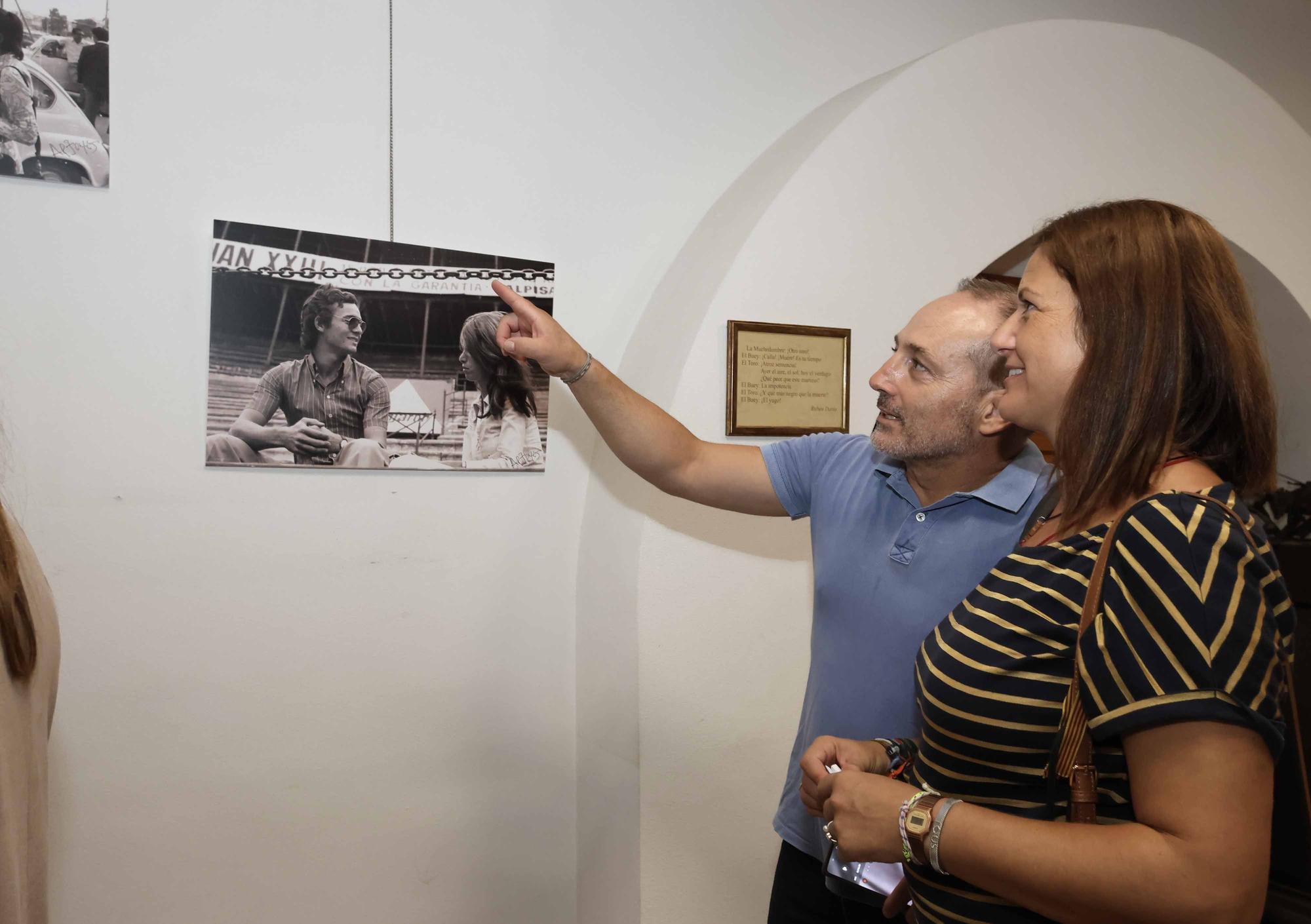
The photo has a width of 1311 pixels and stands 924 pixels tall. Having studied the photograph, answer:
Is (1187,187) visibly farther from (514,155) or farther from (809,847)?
(809,847)

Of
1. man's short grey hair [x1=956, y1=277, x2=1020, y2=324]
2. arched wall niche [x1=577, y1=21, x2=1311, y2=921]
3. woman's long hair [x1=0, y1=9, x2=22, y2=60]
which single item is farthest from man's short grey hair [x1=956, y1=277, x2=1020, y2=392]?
woman's long hair [x1=0, y1=9, x2=22, y2=60]

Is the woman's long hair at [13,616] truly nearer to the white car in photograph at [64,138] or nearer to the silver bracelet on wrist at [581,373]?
the silver bracelet on wrist at [581,373]

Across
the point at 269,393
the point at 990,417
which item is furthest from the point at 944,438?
the point at 269,393

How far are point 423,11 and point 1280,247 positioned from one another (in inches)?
98.9

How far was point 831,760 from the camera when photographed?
3.98ft

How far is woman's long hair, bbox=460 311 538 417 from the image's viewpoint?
6.38 feet

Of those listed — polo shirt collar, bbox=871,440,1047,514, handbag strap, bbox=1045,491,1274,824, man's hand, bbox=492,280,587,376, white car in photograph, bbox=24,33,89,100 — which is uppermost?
white car in photograph, bbox=24,33,89,100

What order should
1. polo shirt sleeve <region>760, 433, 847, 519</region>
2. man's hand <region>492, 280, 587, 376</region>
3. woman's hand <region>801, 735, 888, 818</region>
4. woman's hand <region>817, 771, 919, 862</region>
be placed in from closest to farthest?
woman's hand <region>817, 771, 919, 862</region>
woman's hand <region>801, 735, 888, 818</region>
man's hand <region>492, 280, 587, 376</region>
polo shirt sleeve <region>760, 433, 847, 519</region>

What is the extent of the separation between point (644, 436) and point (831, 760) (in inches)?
26.6

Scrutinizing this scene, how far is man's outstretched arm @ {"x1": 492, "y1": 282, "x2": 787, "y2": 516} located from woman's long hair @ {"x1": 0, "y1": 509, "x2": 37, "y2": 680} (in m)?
0.93

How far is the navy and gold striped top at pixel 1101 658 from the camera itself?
825 millimetres

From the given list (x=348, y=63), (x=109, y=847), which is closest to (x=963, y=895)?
(x=109, y=847)

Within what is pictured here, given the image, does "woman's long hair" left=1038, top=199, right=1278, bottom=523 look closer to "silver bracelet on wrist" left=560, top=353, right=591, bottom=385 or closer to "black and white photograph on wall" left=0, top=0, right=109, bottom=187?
"silver bracelet on wrist" left=560, top=353, right=591, bottom=385

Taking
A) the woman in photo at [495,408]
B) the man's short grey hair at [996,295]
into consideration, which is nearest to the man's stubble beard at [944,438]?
the man's short grey hair at [996,295]
